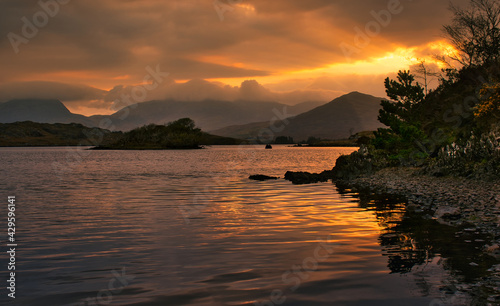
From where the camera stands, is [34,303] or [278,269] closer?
[34,303]

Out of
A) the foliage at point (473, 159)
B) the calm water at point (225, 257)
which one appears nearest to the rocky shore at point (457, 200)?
the foliage at point (473, 159)

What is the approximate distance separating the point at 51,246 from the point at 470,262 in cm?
1375

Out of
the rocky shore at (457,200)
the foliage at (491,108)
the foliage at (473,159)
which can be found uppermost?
the foliage at (491,108)

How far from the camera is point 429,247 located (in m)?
14.1

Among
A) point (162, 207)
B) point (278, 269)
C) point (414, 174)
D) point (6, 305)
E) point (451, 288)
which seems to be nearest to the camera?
point (6, 305)

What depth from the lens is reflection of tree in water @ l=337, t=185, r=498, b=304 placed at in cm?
1119

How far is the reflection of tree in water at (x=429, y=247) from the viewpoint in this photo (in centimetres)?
1119

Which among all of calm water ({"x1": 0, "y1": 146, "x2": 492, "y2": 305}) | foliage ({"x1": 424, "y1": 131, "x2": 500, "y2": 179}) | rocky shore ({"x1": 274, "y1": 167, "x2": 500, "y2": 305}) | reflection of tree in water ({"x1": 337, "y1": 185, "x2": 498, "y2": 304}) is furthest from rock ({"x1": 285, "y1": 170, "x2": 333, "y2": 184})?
reflection of tree in water ({"x1": 337, "y1": 185, "x2": 498, "y2": 304})

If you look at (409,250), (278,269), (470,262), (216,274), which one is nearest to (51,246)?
(216,274)

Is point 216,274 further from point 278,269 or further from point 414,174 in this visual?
point 414,174

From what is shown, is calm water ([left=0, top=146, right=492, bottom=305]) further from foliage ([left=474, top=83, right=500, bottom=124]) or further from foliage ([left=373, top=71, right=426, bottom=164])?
foliage ([left=373, top=71, right=426, bottom=164])

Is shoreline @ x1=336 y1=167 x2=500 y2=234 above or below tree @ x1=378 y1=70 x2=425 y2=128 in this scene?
below

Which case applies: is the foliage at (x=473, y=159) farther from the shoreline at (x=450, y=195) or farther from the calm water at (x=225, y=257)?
the calm water at (x=225, y=257)

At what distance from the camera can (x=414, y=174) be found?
4222cm
